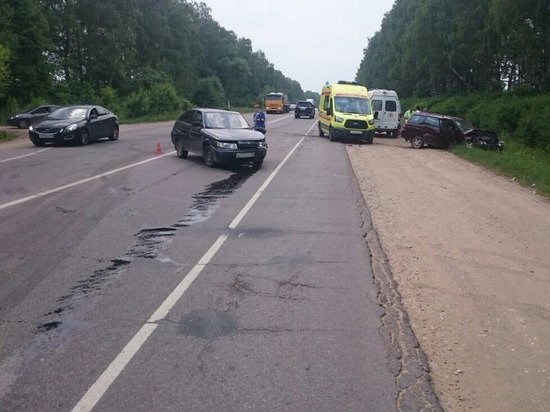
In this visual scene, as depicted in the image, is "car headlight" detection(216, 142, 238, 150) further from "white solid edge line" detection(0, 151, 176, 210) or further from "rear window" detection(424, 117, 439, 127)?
"rear window" detection(424, 117, 439, 127)

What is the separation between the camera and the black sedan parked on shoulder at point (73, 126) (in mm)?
19250

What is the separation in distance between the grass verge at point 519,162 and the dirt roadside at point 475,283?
3.40 ft

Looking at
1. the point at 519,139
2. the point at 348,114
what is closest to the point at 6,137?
the point at 348,114

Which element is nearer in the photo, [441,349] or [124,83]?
[441,349]

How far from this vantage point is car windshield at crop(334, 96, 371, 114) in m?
25.5

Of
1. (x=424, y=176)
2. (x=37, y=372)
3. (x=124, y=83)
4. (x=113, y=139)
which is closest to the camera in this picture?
(x=37, y=372)

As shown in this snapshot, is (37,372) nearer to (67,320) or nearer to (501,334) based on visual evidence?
(67,320)

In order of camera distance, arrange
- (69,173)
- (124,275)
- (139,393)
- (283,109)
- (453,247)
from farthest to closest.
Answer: (283,109) < (69,173) < (453,247) < (124,275) < (139,393)

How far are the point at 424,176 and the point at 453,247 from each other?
7591 millimetres

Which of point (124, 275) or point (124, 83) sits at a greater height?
point (124, 83)

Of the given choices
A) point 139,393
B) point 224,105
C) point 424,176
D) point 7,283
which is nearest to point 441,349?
point 139,393

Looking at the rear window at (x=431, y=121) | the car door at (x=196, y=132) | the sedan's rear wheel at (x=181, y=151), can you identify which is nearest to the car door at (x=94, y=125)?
the sedan's rear wheel at (x=181, y=151)

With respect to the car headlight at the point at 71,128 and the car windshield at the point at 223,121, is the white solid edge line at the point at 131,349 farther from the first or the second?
the car headlight at the point at 71,128

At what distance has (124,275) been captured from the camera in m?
5.81
